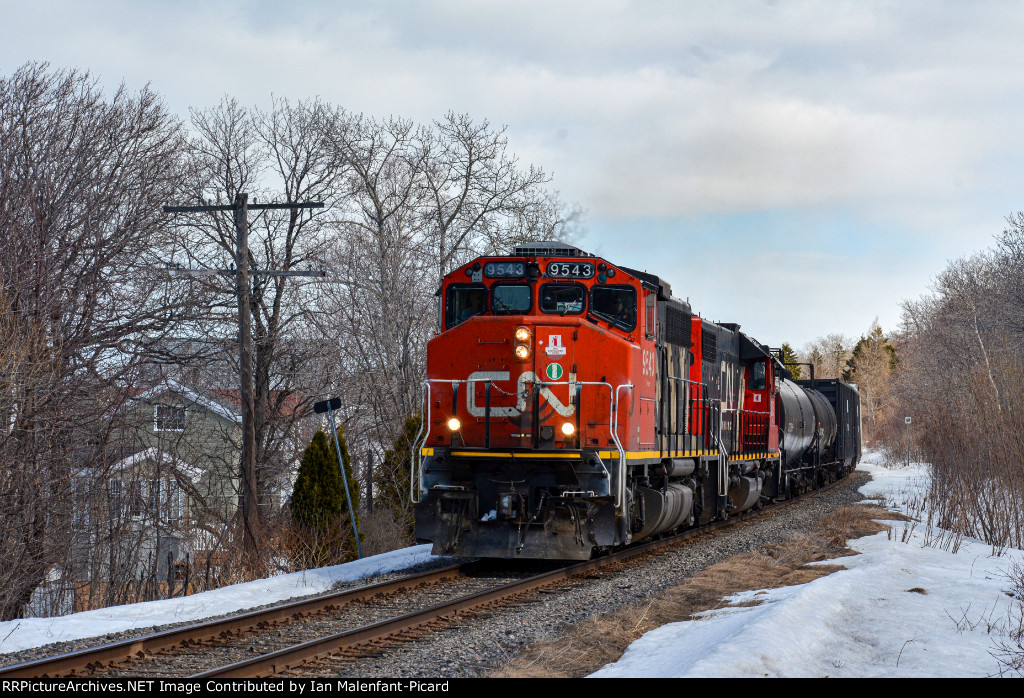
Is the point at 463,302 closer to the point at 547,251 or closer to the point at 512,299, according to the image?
the point at 512,299

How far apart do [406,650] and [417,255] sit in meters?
26.3

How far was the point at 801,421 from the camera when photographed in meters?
25.3

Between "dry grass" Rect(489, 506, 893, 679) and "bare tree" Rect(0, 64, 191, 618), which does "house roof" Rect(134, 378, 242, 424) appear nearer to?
"bare tree" Rect(0, 64, 191, 618)

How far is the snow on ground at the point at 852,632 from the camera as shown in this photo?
6195mm

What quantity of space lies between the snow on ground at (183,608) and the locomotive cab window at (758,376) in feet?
33.5

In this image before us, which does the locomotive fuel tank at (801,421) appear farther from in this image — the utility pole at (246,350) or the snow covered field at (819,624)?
the utility pole at (246,350)

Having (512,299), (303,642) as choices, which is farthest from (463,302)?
(303,642)

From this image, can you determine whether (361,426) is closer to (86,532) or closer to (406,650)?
(86,532)

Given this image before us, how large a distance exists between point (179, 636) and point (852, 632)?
5412mm

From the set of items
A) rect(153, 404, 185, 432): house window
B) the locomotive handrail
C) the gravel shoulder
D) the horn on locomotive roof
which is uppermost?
the horn on locomotive roof

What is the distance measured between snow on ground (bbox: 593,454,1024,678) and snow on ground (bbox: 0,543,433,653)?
4.45 meters

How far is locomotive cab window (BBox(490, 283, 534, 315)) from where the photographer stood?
485 inches

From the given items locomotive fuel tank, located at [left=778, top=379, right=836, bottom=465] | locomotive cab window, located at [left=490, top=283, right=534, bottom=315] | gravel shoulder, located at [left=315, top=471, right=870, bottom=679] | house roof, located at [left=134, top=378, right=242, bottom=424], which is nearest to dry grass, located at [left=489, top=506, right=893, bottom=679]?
gravel shoulder, located at [left=315, top=471, right=870, bottom=679]
